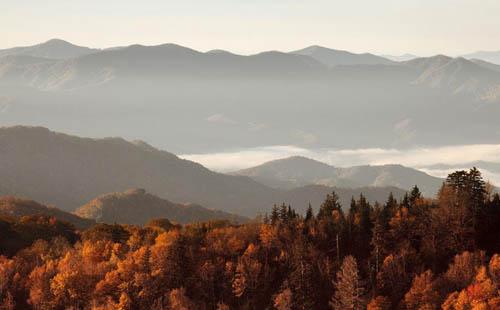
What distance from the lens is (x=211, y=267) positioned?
13162 cm

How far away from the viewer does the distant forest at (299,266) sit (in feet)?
393

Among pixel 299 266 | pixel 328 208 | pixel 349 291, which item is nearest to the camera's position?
pixel 349 291

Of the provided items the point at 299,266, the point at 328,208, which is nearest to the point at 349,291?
the point at 299,266

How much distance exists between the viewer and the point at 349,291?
113438 mm

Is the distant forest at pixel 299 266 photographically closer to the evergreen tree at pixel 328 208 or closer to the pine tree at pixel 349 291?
the pine tree at pixel 349 291

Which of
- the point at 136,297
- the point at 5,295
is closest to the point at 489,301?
the point at 136,297

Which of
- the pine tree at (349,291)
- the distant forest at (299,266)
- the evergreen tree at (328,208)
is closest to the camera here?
the pine tree at (349,291)

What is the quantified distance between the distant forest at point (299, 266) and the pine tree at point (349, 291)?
0.26 meters

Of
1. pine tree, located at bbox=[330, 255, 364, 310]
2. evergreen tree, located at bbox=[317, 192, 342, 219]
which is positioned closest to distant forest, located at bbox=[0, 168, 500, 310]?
pine tree, located at bbox=[330, 255, 364, 310]

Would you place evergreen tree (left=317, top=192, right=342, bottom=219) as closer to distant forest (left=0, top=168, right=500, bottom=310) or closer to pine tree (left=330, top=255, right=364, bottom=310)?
distant forest (left=0, top=168, right=500, bottom=310)

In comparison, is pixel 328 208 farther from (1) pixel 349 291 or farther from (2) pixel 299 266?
(1) pixel 349 291

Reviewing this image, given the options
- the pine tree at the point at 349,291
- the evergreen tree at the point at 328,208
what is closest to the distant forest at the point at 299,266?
the pine tree at the point at 349,291

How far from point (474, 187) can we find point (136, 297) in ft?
296

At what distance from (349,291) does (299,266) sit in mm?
17802
